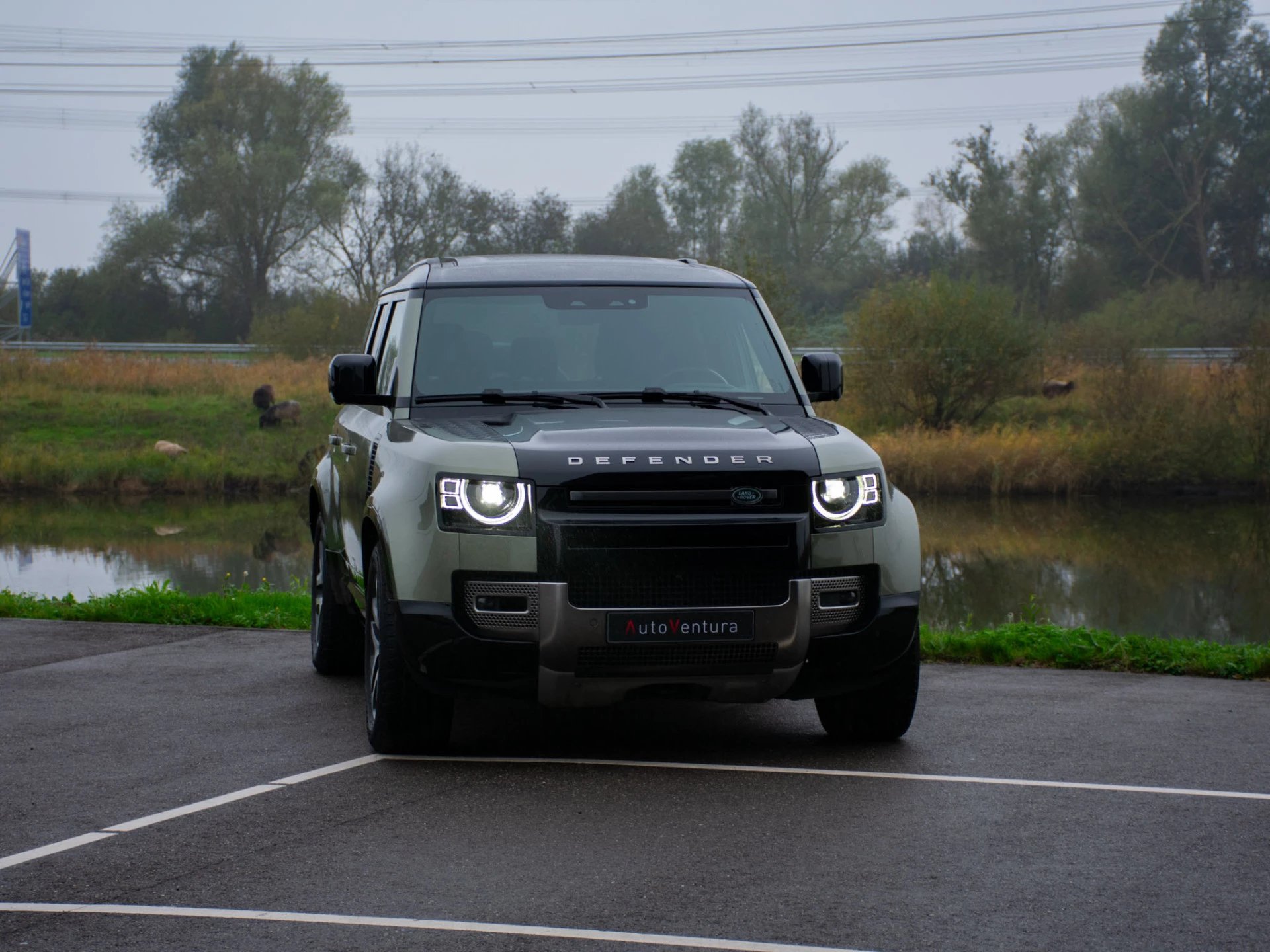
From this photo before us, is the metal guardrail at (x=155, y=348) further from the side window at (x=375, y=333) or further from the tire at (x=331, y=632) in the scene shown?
the side window at (x=375, y=333)

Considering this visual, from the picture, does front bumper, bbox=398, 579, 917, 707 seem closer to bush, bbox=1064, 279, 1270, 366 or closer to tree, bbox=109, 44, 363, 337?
bush, bbox=1064, 279, 1270, 366

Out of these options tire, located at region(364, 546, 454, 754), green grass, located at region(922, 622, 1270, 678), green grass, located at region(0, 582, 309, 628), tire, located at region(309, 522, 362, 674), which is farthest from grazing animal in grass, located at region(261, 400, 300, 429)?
tire, located at region(364, 546, 454, 754)

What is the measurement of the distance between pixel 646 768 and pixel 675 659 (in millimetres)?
654

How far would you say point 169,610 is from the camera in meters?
12.4

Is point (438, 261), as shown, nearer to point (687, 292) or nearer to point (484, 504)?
point (687, 292)

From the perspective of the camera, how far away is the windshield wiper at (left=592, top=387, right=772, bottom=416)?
24.1 ft

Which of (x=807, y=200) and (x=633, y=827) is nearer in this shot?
(x=633, y=827)

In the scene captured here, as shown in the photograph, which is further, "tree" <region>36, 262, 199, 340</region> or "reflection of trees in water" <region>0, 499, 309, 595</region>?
"tree" <region>36, 262, 199, 340</region>

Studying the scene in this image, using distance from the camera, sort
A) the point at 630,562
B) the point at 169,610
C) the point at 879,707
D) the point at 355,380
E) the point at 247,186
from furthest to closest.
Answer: the point at 247,186
the point at 169,610
the point at 355,380
the point at 879,707
the point at 630,562

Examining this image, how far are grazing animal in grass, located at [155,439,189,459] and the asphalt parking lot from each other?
3046 cm

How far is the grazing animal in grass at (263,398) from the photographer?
138 ft

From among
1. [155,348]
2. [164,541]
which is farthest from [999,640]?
[155,348]

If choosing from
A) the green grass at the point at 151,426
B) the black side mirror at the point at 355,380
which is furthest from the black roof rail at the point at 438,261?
the green grass at the point at 151,426

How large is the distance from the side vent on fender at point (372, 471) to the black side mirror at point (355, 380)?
0.30 meters
